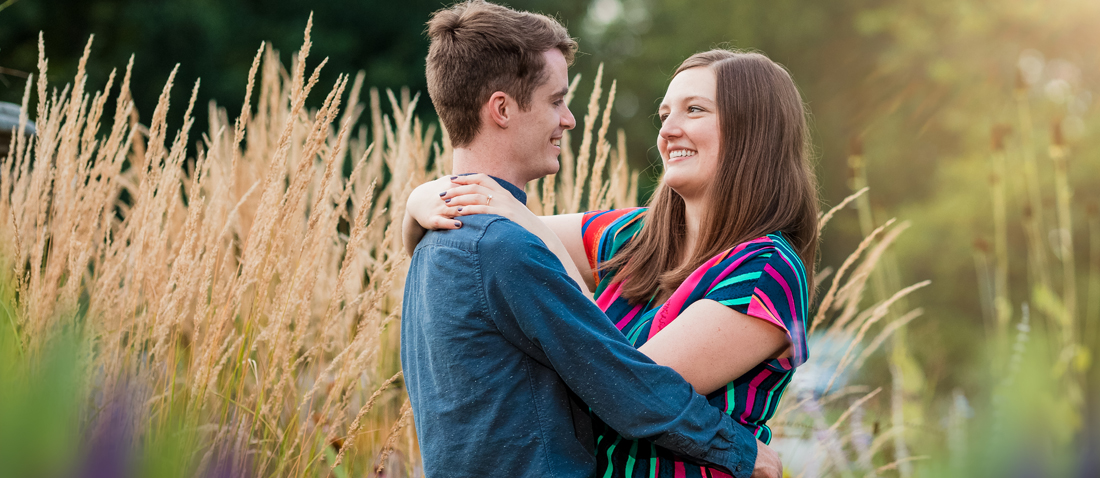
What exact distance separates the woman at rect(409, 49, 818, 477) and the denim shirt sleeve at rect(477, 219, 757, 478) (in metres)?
0.09

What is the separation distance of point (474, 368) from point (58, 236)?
4.27 feet

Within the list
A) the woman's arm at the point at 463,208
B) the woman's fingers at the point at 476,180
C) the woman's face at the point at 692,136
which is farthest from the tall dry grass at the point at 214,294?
the woman's face at the point at 692,136

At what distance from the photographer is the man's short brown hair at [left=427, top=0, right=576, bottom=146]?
1323mm

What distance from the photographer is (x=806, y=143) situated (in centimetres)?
172

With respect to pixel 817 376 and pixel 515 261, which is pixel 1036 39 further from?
pixel 515 261

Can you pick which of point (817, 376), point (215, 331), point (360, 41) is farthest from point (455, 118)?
point (360, 41)

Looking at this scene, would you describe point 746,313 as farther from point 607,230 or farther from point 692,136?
point 607,230

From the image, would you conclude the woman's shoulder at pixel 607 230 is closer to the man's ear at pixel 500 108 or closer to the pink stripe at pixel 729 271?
the pink stripe at pixel 729 271

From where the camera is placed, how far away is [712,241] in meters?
1.56

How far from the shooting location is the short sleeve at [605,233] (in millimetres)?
1818

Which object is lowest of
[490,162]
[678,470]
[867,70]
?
[678,470]

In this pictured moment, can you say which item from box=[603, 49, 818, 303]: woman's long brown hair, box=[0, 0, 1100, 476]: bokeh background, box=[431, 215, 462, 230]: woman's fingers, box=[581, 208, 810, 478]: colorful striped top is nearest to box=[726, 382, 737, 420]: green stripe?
box=[581, 208, 810, 478]: colorful striped top

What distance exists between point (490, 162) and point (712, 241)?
18.8 inches

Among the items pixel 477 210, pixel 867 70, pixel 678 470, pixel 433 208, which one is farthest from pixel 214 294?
pixel 867 70
